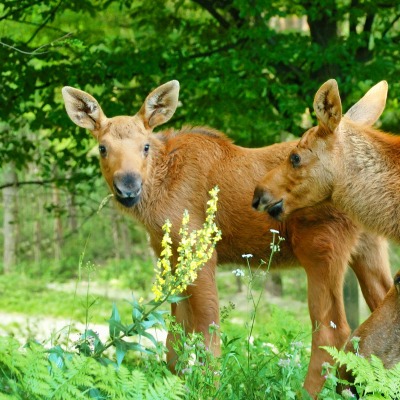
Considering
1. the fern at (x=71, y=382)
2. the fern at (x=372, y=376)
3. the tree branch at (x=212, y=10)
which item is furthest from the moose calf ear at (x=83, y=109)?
the fern at (x=372, y=376)

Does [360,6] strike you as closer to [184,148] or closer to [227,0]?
[227,0]

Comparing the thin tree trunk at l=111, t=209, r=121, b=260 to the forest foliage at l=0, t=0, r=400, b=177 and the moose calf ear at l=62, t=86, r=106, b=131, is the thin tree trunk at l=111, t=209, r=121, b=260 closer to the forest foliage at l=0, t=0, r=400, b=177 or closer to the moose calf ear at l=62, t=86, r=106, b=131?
the forest foliage at l=0, t=0, r=400, b=177

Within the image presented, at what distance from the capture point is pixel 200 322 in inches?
300

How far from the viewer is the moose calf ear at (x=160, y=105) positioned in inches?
327

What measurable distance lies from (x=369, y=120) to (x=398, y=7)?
355 cm

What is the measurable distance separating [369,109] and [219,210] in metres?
1.66

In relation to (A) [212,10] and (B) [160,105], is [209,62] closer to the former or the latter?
(A) [212,10]

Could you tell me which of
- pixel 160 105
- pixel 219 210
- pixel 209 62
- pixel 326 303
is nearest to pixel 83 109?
pixel 160 105

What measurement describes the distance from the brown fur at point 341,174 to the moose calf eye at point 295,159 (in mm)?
19

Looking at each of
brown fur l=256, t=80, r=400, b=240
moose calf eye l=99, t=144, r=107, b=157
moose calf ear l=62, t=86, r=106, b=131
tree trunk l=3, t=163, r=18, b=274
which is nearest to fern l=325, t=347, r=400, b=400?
brown fur l=256, t=80, r=400, b=240

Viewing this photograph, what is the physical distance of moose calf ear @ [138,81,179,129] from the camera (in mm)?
8312

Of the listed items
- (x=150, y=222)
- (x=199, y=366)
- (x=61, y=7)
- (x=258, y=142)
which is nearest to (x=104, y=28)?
(x=61, y=7)

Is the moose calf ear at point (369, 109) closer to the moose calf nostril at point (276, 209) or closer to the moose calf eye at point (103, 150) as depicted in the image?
the moose calf nostril at point (276, 209)

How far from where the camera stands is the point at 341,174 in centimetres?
680
